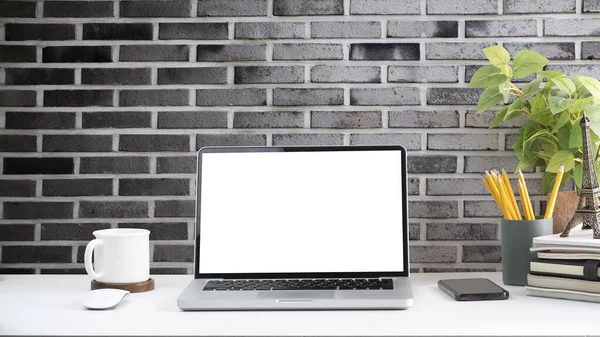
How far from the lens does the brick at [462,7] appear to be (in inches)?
60.5

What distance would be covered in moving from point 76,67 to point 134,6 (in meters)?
0.24

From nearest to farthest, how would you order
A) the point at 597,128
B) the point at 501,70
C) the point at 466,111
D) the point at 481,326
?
the point at 481,326 < the point at 597,128 < the point at 501,70 < the point at 466,111

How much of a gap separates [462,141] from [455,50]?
25 centimetres

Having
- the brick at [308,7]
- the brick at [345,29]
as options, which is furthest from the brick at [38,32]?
the brick at [345,29]

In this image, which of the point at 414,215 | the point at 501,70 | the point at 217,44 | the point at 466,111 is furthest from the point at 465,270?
the point at 217,44

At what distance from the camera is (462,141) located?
1.54 metres

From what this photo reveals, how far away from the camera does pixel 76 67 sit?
1.55 meters

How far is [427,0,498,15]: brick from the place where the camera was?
1536mm

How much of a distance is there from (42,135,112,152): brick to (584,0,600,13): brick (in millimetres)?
1374

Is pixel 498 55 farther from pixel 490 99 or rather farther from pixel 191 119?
pixel 191 119

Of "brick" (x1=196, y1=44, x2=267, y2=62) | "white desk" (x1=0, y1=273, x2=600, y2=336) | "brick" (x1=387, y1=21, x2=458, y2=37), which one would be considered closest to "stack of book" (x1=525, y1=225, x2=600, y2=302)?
"white desk" (x1=0, y1=273, x2=600, y2=336)

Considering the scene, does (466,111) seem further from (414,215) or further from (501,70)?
(414,215)

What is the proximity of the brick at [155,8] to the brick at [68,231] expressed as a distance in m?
0.60

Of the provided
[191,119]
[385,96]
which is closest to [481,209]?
[385,96]
